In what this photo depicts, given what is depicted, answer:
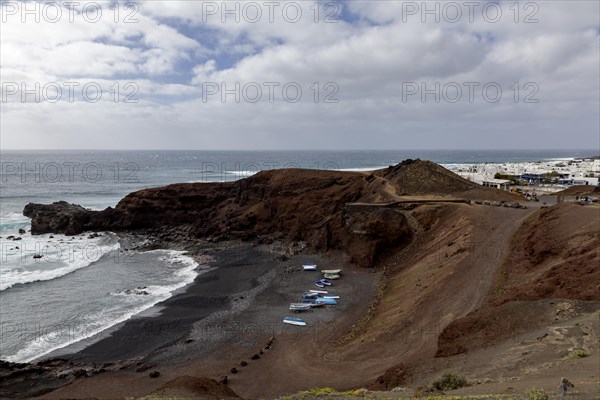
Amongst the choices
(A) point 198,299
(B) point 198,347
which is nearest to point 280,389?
(B) point 198,347

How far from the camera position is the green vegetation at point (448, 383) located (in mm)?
Result: 13117

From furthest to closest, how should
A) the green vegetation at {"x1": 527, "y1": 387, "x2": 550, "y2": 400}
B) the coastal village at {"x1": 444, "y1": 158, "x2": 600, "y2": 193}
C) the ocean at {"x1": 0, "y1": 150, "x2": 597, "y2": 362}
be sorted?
the coastal village at {"x1": 444, "y1": 158, "x2": 600, "y2": 193}
the ocean at {"x1": 0, "y1": 150, "x2": 597, "y2": 362}
the green vegetation at {"x1": 527, "y1": 387, "x2": 550, "y2": 400}

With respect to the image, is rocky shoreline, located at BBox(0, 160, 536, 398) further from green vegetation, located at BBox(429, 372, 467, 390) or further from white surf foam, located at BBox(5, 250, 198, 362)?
green vegetation, located at BBox(429, 372, 467, 390)

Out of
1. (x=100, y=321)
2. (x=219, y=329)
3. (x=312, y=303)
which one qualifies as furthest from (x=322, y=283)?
(x=100, y=321)

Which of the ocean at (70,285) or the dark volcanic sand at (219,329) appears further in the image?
the ocean at (70,285)

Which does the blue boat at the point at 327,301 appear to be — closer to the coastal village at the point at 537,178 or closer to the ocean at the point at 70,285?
the ocean at the point at 70,285

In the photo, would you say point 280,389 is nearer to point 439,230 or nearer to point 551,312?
point 551,312

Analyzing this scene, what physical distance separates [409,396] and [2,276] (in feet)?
139

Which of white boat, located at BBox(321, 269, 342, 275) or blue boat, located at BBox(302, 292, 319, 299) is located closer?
blue boat, located at BBox(302, 292, 319, 299)

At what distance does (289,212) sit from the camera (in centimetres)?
5494

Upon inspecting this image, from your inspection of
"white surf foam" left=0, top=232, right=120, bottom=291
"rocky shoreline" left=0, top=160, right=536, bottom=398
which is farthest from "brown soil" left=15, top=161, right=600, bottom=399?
"white surf foam" left=0, top=232, right=120, bottom=291

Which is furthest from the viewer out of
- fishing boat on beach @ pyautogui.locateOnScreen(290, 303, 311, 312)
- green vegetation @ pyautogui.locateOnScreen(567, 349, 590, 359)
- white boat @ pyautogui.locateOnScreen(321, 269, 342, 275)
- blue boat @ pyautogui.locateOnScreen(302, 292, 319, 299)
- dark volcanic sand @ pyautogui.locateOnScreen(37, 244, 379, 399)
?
white boat @ pyautogui.locateOnScreen(321, 269, 342, 275)

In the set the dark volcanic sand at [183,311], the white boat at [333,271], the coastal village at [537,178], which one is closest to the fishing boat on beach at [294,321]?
the dark volcanic sand at [183,311]

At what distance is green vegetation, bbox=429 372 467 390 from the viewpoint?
13.1 meters
